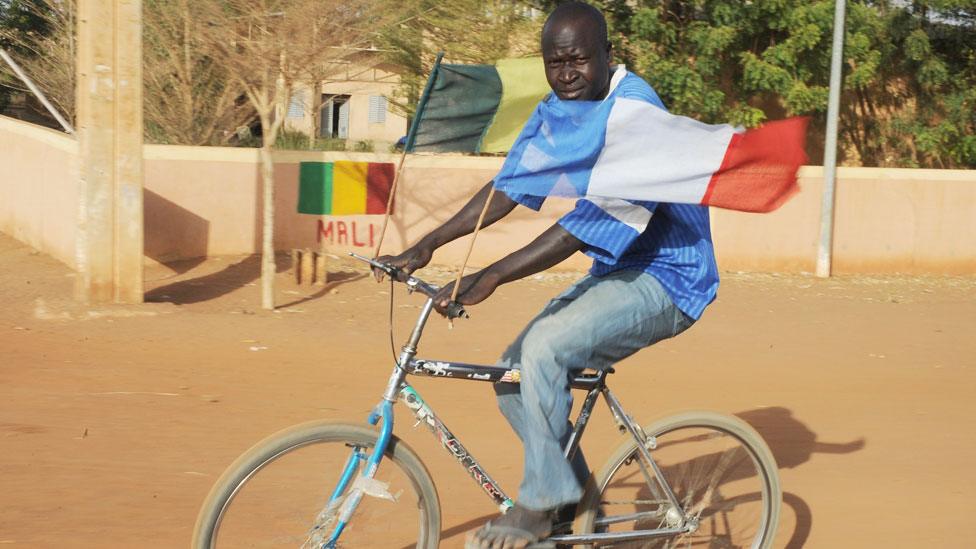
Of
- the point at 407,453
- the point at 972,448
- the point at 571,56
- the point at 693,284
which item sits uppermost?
the point at 571,56

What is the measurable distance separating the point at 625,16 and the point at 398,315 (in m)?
7.52

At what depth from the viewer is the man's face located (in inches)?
130

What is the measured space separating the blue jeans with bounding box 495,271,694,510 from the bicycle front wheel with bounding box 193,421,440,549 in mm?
364

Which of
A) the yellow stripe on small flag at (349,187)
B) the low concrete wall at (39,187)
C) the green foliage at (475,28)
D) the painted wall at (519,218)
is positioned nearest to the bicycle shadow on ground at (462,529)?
the low concrete wall at (39,187)

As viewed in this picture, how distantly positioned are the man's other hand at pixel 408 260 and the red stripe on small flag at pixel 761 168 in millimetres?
931

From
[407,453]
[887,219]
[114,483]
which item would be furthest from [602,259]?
[887,219]

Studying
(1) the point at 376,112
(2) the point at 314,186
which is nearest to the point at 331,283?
(2) the point at 314,186

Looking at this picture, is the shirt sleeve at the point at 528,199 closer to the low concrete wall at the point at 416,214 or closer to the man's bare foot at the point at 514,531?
the man's bare foot at the point at 514,531

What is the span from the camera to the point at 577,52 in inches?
131

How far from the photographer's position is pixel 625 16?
49.8ft

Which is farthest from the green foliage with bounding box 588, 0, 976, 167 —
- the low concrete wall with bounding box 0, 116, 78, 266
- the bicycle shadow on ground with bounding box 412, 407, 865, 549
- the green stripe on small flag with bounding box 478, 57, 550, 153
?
the bicycle shadow on ground with bounding box 412, 407, 865, 549

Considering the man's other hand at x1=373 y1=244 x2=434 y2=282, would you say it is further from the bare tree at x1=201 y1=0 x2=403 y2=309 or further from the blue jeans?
the bare tree at x1=201 y1=0 x2=403 y2=309

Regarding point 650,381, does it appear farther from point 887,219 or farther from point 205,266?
point 887,219

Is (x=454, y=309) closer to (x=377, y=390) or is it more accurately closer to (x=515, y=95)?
(x=377, y=390)
